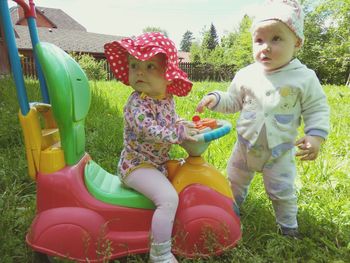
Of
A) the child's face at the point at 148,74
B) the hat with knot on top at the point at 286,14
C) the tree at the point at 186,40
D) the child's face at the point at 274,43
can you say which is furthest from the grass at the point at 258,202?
the tree at the point at 186,40

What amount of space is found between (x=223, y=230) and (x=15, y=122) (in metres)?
2.48

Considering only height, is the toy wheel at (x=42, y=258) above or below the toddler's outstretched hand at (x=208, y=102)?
below

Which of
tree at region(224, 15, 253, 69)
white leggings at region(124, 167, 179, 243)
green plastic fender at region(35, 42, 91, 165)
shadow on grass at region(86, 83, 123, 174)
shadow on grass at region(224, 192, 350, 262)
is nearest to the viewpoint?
green plastic fender at region(35, 42, 91, 165)

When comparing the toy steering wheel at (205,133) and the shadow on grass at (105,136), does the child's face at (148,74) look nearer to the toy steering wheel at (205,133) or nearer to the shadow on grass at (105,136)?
the toy steering wheel at (205,133)

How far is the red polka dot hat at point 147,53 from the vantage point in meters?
1.63

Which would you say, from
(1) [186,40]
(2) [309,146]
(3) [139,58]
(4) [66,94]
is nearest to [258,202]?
(2) [309,146]

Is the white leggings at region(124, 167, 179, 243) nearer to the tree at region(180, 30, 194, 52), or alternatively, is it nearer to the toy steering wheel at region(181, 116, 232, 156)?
the toy steering wheel at region(181, 116, 232, 156)

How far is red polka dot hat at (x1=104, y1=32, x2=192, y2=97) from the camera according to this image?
1631 millimetres

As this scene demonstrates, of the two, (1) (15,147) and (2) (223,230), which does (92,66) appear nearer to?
(1) (15,147)

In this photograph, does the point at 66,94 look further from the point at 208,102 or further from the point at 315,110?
the point at 315,110

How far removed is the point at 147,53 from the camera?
1.62m

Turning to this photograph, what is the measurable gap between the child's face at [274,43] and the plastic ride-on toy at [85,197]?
0.38 meters

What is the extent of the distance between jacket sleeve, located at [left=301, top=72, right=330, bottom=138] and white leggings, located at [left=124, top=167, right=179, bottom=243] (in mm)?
710

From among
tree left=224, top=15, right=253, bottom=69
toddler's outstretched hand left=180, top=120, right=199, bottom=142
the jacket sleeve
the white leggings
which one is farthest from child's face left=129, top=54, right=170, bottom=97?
tree left=224, top=15, right=253, bottom=69
